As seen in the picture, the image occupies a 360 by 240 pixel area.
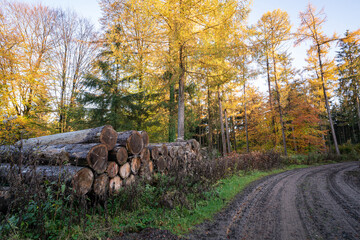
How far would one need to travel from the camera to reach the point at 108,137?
155 inches

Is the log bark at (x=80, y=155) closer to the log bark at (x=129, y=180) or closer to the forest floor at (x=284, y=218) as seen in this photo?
the log bark at (x=129, y=180)

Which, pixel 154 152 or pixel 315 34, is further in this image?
pixel 315 34

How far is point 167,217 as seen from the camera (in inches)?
A: 135

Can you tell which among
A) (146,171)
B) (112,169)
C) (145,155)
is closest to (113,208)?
(112,169)

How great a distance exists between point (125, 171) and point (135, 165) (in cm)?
38

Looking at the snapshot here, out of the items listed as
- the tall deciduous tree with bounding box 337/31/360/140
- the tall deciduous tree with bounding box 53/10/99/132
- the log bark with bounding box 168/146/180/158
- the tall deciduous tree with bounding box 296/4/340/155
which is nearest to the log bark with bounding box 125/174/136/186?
the log bark with bounding box 168/146/180/158

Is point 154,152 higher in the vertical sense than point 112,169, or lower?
higher

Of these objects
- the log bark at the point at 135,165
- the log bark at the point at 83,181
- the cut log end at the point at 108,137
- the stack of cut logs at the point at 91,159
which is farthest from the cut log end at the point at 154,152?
the log bark at the point at 83,181

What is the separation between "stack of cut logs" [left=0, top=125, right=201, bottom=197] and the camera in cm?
312

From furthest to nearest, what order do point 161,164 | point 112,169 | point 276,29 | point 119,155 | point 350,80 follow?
1. point 350,80
2. point 276,29
3. point 161,164
4. point 119,155
5. point 112,169

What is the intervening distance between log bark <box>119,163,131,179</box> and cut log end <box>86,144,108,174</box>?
561 millimetres

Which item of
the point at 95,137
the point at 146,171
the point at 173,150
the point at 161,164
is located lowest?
the point at 146,171

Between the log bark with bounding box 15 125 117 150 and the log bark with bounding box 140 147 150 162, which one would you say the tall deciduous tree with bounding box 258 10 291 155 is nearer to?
Answer: the log bark with bounding box 140 147 150 162

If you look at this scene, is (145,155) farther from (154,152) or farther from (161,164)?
(161,164)
